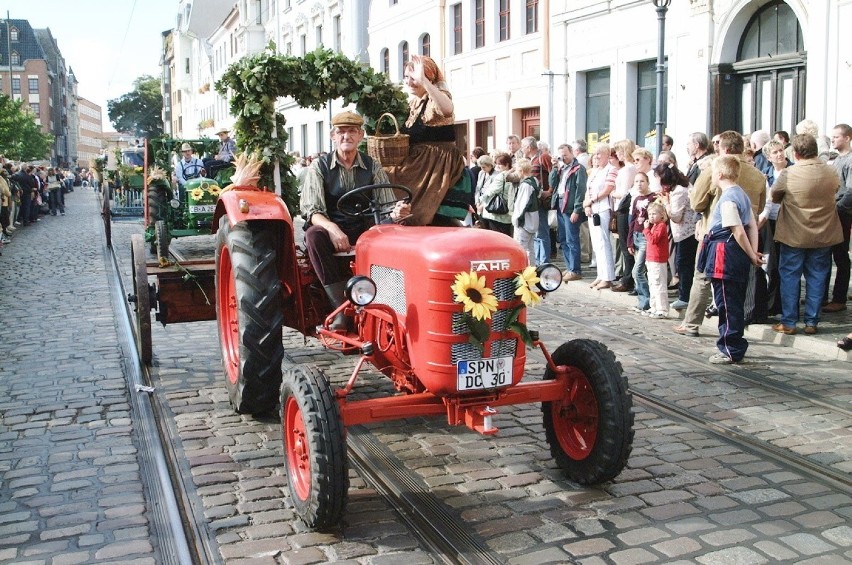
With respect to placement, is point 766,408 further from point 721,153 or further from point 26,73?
point 26,73

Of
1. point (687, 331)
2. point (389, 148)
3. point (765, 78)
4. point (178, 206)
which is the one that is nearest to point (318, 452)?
point (389, 148)

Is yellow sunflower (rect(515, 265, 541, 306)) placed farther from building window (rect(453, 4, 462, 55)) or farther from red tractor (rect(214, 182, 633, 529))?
building window (rect(453, 4, 462, 55))

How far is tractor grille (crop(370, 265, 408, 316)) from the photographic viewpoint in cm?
493

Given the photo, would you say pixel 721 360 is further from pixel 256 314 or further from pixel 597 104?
pixel 597 104

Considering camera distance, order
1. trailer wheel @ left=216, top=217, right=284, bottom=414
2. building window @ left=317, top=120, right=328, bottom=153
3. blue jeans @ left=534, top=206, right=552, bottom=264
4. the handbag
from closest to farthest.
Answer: trailer wheel @ left=216, top=217, right=284, bottom=414 → the handbag → blue jeans @ left=534, top=206, right=552, bottom=264 → building window @ left=317, top=120, right=328, bottom=153

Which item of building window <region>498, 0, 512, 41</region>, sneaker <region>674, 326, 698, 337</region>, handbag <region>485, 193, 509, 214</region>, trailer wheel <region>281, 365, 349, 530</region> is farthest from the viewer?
building window <region>498, 0, 512, 41</region>

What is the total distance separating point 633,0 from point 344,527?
53.6 feet

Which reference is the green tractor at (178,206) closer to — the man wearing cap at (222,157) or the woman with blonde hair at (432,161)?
the man wearing cap at (222,157)

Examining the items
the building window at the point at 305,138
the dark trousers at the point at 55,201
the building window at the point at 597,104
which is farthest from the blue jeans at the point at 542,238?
the building window at the point at 305,138

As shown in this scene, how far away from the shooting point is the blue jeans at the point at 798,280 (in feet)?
29.5

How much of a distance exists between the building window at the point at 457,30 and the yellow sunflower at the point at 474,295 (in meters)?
23.6

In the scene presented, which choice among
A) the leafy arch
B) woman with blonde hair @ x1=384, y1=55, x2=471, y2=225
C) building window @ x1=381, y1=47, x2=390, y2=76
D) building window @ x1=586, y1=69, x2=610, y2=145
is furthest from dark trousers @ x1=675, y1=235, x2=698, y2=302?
building window @ x1=381, y1=47, x2=390, y2=76

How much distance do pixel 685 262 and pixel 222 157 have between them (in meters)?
9.79

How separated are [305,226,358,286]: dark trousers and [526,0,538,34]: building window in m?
18.2
